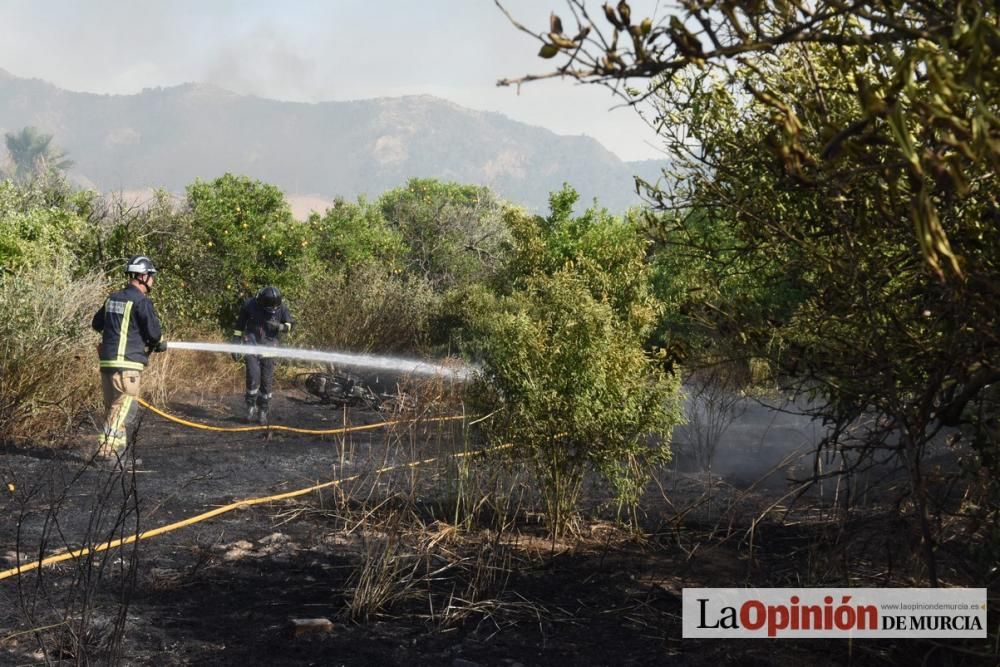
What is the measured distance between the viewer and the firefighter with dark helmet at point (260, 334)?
11625 millimetres

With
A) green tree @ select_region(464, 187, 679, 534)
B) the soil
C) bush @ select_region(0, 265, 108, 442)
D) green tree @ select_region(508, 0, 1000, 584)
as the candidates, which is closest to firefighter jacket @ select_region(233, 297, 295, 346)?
bush @ select_region(0, 265, 108, 442)

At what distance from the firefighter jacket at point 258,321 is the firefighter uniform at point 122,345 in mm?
2970

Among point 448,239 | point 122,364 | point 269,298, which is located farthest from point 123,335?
point 448,239

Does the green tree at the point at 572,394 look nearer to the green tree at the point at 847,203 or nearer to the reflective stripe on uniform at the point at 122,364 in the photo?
the green tree at the point at 847,203

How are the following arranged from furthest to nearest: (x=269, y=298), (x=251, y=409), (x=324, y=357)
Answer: (x=324, y=357)
(x=251, y=409)
(x=269, y=298)

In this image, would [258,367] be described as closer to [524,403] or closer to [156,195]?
[156,195]

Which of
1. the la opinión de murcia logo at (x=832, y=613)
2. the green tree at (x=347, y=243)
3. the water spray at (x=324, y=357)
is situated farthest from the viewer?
the green tree at (x=347, y=243)

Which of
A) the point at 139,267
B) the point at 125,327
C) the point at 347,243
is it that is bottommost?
the point at 125,327

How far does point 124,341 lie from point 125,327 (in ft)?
0.39

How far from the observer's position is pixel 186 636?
4441 mm

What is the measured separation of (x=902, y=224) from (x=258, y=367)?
31.0 ft

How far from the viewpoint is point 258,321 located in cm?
1184

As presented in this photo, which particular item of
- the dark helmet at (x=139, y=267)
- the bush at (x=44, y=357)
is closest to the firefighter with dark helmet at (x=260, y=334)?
the bush at (x=44, y=357)

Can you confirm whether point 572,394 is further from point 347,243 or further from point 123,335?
point 347,243
